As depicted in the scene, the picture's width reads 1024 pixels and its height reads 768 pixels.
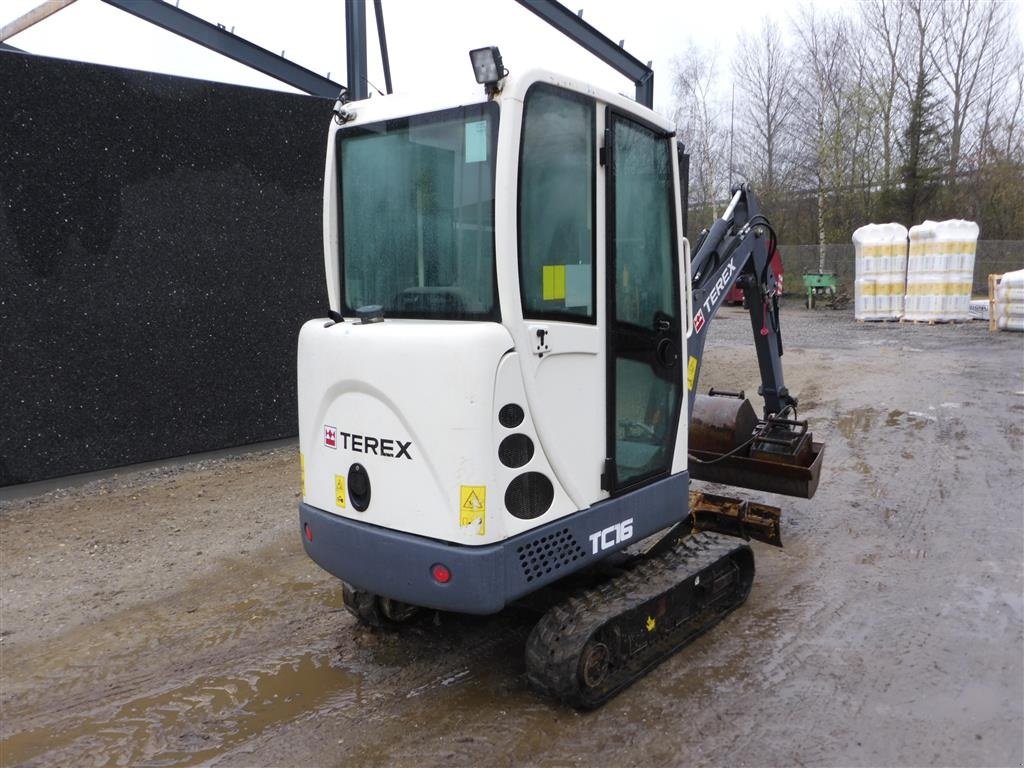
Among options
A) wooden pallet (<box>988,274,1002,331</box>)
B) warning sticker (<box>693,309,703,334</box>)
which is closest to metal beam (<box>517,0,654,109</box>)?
warning sticker (<box>693,309,703,334</box>)

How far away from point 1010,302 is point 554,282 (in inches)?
681

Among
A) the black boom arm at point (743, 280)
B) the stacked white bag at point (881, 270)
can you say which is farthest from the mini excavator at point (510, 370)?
the stacked white bag at point (881, 270)

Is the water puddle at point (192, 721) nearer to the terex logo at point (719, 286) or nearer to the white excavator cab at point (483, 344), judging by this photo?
the white excavator cab at point (483, 344)

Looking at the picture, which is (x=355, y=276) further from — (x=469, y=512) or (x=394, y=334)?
(x=469, y=512)

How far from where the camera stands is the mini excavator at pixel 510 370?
119 inches

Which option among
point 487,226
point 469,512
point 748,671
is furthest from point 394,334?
point 748,671

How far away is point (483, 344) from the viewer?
2.94 m

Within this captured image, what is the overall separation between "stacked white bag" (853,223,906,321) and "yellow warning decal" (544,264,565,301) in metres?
18.4

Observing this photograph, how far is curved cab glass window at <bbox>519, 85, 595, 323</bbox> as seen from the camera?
3.09 m

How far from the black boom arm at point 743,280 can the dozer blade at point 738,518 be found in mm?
881

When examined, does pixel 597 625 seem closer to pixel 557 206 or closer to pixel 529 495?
pixel 529 495

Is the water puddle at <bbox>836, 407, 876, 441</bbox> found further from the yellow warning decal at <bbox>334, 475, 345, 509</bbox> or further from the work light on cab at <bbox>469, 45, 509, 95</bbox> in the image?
the work light on cab at <bbox>469, 45, 509, 95</bbox>

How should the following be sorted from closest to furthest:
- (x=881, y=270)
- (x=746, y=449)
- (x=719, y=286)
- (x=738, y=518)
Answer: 1. (x=719, y=286)
2. (x=738, y=518)
3. (x=746, y=449)
4. (x=881, y=270)

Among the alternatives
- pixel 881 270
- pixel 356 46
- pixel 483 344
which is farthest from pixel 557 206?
pixel 881 270
